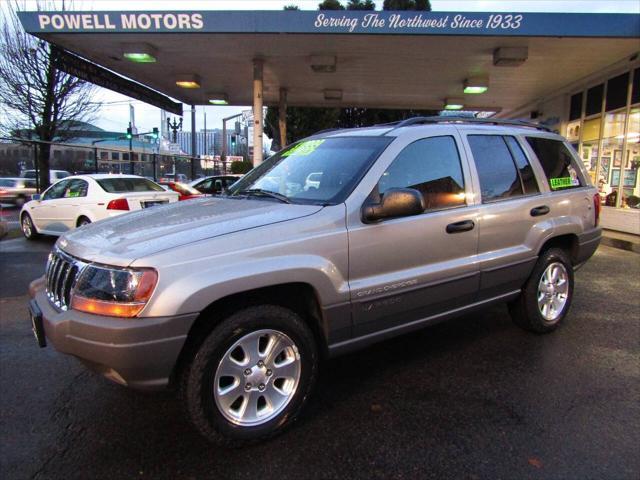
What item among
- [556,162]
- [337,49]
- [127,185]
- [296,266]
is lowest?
[296,266]

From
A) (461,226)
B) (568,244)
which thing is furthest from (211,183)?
(461,226)

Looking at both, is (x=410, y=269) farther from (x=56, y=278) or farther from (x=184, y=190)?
(x=184, y=190)

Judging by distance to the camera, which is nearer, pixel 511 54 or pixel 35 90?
pixel 511 54

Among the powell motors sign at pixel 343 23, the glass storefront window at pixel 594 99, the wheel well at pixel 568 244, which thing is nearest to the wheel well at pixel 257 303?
the wheel well at pixel 568 244

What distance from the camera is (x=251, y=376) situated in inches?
107

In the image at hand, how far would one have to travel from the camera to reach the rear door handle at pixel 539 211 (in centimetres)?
412

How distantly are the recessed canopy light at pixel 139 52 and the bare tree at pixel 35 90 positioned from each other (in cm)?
976

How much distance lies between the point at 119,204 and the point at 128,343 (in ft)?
24.1

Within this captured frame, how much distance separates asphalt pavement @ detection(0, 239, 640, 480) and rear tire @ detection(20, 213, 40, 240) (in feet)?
23.4

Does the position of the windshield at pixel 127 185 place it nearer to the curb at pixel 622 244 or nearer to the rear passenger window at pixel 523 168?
the rear passenger window at pixel 523 168

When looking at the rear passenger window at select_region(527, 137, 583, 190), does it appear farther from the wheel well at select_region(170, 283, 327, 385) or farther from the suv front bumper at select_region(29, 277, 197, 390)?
the suv front bumper at select_region(29, 277, 197, 390)

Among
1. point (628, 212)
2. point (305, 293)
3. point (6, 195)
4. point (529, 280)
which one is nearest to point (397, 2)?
point (628, 212)

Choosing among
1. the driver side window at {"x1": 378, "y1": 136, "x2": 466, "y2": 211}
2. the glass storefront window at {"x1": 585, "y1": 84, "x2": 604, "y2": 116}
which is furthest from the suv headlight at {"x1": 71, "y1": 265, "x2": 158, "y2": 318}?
the glass storefront window at {"x1": 585, "y1": 84, "x2": 604, "y2": 116}

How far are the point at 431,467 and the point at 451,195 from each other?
192 cm
